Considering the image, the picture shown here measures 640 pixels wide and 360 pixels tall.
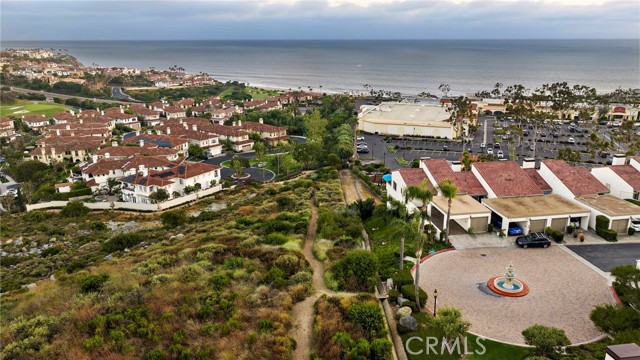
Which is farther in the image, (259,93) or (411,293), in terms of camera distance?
(259,93)

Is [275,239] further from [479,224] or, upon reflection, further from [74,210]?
[74,210]

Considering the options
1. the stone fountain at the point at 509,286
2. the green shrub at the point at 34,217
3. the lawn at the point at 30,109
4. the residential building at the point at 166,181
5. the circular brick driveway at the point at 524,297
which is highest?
the lawn at the point at 30,109

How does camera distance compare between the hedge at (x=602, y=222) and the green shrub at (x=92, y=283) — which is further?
the hedge at (x=602, y=222)

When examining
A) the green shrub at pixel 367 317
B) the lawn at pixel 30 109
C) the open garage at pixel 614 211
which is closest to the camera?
the green shrub at pixel 367 317

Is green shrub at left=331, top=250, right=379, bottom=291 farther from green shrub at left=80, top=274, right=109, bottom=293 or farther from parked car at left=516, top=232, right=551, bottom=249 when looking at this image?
green shrub at left=80, top=274, right=109, bottom=293

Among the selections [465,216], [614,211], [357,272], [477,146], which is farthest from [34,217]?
[477,146]

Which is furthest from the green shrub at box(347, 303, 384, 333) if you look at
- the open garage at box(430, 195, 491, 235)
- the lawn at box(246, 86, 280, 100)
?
the lawn at box(246, 86, 280, 100)

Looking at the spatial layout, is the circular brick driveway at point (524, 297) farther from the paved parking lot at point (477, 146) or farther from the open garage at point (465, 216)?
the paved parking lot at point (477, 146)

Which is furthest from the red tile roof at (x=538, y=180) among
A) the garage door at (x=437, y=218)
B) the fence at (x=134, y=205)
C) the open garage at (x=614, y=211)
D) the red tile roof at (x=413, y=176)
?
the fence at (x=134, y=205)
